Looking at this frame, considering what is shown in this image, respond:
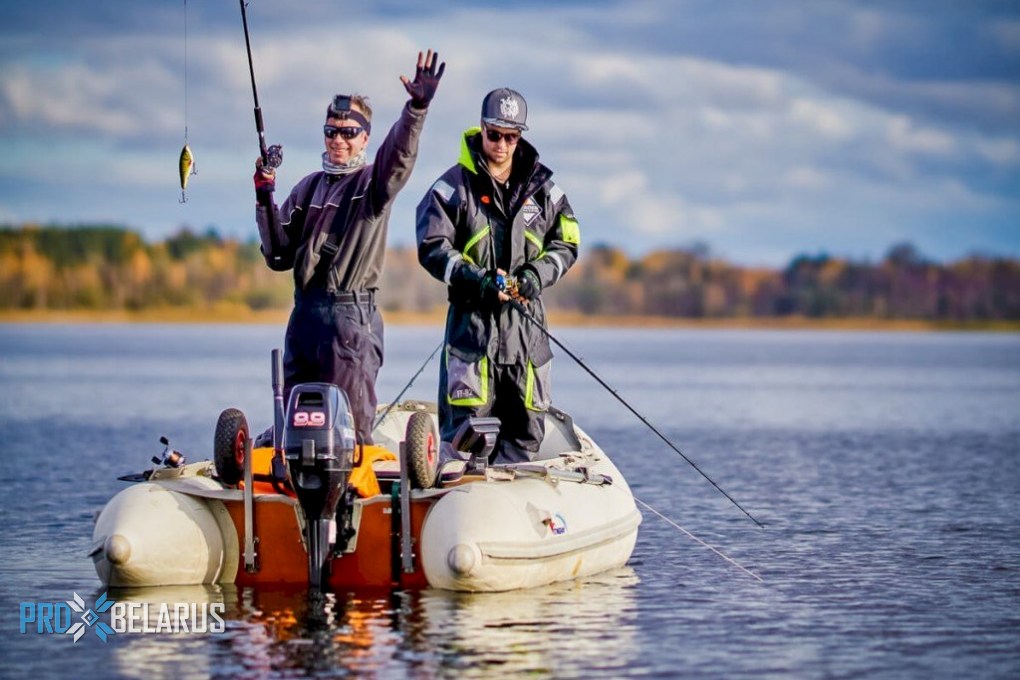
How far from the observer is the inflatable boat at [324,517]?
33.1ft

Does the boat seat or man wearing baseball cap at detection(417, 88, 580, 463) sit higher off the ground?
man wearing baseball cap at detection(417, 88, 580, 463)

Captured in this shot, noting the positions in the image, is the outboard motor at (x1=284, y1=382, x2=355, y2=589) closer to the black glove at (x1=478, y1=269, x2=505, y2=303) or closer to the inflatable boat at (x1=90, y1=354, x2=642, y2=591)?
the inflatable boat at (x1=90, y1=354, x2=642, y2=591)

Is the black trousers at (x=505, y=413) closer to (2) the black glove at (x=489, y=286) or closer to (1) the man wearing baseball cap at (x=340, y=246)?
(2) the black glove at (x=489, y=286)

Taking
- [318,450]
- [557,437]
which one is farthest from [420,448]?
[557,437]

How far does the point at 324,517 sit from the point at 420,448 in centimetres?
64

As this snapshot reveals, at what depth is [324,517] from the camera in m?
10.1

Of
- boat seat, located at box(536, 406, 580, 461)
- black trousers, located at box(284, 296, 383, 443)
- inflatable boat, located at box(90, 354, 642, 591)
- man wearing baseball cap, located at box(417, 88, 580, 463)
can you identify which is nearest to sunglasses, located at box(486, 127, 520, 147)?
man wearing baseball cap, located at box(417, 88, 580, 463)

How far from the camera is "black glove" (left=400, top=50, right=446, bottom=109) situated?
10484 millimetres

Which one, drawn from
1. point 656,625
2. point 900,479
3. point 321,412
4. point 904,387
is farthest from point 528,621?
point 904,387

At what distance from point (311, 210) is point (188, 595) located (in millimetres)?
2313

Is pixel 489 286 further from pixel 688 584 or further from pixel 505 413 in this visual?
→ pixel 688 584

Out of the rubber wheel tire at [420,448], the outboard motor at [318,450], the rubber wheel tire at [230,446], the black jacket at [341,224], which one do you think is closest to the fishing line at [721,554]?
the rubber wheel tire at [420,448]

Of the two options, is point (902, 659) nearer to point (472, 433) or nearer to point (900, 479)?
point (472, 433)

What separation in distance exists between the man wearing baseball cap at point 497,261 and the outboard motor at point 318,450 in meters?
1.58
